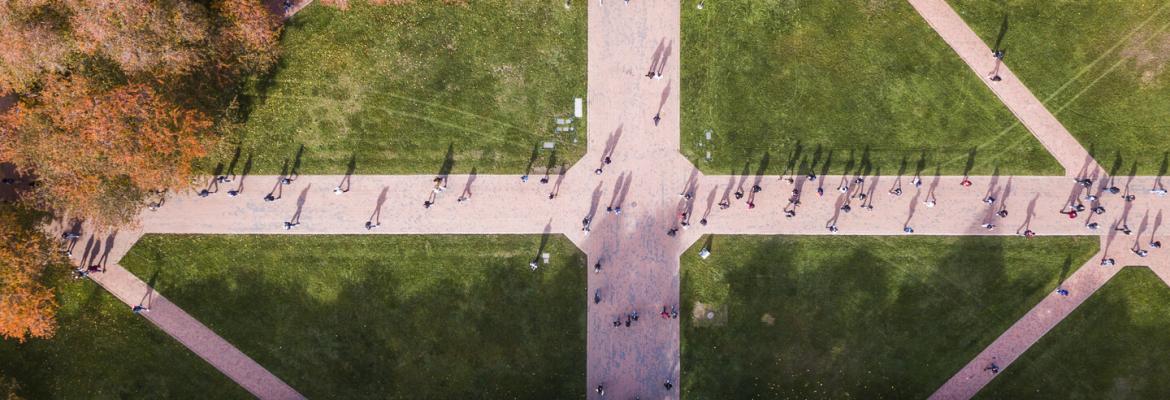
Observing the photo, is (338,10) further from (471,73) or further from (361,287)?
(361,287)

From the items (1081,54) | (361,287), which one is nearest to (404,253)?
(361,287)

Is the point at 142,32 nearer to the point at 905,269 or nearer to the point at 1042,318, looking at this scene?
the point at 905,269

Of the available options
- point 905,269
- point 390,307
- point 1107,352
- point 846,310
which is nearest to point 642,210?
point 846,310

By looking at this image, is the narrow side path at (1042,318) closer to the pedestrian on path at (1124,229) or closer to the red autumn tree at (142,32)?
the pedestrian on path at (1124,229)

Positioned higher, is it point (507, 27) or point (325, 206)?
point (507, 27)

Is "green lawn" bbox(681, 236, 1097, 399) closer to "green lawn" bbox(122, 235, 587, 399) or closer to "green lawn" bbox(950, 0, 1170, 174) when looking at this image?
"green lawn" bbox(122, 235, 587, 399)

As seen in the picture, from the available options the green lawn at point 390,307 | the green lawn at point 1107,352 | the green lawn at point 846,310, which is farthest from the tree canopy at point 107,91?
the green lawn at point 1107,352

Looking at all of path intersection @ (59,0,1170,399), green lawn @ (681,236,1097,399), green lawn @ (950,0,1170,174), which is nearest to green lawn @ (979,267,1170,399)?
path intersection @ (59,0,1170,399)
